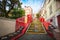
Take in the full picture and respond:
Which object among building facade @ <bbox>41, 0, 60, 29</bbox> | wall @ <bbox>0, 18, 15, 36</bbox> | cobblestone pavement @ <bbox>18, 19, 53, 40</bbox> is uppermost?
building facade @ <bbox>41, 0, 60, 29</bbox>

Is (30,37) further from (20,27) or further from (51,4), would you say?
(51,4)

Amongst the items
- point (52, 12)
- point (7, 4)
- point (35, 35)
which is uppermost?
point (7, 4)

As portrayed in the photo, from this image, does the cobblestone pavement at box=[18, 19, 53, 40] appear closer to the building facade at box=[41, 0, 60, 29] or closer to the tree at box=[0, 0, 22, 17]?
the building facade at box=[41, 0, 60, 29]

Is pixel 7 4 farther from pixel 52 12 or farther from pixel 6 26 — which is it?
pixel 52 12

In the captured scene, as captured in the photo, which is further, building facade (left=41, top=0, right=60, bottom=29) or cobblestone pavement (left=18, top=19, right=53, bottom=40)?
building facade (left=41, top=0, right=60, bottom=29)

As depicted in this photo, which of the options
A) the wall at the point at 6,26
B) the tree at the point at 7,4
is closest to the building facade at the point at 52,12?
the tree at the point at 7,4

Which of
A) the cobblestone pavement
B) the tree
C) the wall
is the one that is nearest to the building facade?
the cobblestone pavement

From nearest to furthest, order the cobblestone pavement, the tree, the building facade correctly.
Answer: the cobblestone pavement
the building facade
the tree

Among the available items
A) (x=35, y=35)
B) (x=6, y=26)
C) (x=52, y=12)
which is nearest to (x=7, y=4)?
(x=6, y=26)

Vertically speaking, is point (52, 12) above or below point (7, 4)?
below

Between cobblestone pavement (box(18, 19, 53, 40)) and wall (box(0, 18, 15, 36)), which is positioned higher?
wall (box(0, 18, 15, 36))

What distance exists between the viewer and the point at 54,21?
3656mm

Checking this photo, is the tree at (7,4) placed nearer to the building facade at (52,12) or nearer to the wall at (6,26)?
the wall at (6,26)

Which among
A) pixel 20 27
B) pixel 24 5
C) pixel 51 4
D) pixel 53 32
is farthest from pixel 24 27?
pixel 51 4
